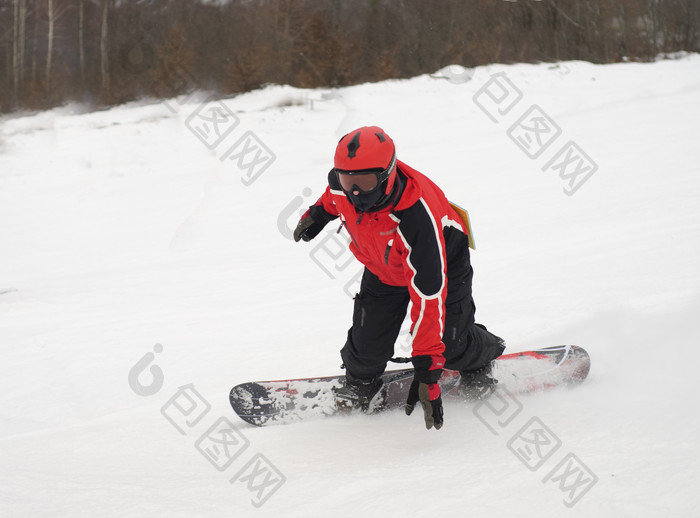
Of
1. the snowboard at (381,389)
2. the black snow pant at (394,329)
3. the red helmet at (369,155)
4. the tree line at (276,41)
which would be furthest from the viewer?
the tree line at (276,41)

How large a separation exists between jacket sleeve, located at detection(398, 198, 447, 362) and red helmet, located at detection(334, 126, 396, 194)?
17cm

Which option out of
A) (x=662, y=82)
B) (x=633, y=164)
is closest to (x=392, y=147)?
(x=633, y=164)

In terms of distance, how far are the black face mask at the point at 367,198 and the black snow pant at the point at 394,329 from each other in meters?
0.54

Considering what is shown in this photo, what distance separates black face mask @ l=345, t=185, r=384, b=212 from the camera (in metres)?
2.41

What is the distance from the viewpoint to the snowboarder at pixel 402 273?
7.90ft

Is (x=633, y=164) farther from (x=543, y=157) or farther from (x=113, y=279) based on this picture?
(x=113, y=279)

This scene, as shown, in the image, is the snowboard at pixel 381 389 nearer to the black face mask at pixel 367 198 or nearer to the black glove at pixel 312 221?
the black glove at pixel 312 221

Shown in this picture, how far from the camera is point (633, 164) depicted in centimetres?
773

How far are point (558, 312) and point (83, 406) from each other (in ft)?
10.4

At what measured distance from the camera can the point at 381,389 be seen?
307cm

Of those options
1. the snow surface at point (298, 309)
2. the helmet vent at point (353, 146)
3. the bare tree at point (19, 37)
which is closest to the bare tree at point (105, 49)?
the snow surface at point (298, 309)

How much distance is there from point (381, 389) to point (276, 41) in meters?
10.7

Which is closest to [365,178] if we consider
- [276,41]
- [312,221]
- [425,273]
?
[425,273]

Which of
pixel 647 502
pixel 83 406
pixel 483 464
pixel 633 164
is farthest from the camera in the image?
pixel 633 164
